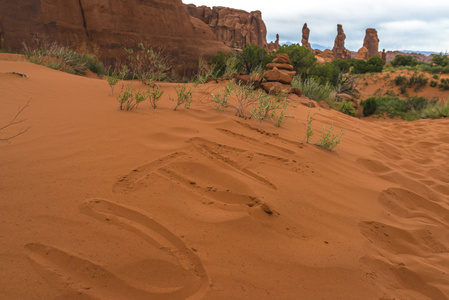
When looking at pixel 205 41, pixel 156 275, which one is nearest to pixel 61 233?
pixel 156 275

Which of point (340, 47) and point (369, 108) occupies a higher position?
point (340, 47)

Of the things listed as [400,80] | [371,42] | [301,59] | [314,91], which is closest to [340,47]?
[371,42]

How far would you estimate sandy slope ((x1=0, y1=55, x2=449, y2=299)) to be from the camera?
1166 millimetres

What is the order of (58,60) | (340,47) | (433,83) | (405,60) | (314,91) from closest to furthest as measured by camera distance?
(58,60) → (314,91) → (433,83) → (405,60) → (340,47)

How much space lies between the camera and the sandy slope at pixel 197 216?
1166mm

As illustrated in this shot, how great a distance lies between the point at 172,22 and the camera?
1700cm

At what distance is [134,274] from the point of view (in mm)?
1156

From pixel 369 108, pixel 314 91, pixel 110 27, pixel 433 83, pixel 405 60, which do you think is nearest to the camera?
pixel 314 91

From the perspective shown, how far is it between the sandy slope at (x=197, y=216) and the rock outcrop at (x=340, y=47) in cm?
7429

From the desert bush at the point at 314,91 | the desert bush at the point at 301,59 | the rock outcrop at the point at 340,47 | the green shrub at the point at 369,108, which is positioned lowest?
the green shrub at the point at 369,108

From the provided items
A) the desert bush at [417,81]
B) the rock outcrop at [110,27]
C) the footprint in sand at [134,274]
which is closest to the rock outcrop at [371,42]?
the desert bush at [417,81]

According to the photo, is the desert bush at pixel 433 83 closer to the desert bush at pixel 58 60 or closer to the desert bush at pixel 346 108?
the desert bush at pixel 346 108

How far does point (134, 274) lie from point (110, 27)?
656 inches

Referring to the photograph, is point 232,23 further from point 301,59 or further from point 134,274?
point 134,274
